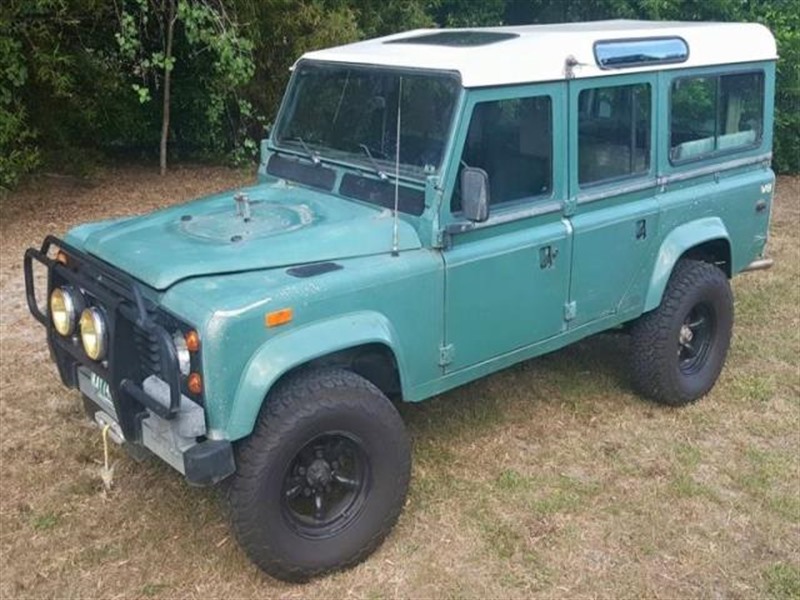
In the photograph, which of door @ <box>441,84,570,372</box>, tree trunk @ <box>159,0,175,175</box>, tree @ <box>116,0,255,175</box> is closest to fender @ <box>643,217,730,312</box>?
door @ <box>441,84,570,372</box>

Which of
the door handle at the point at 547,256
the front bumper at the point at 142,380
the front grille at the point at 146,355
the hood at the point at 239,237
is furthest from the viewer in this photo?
the door handle at the point at 547,256

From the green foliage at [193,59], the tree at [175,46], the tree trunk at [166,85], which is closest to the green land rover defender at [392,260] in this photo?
the tree at [175,46]

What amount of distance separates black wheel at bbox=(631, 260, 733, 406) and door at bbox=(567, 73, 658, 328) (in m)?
0.23

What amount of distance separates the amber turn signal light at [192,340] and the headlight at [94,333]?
1.25 ft

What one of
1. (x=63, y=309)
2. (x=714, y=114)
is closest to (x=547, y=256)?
(x=714, y=114)

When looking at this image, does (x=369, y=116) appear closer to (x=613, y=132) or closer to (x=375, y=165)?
(x=375, y=165)

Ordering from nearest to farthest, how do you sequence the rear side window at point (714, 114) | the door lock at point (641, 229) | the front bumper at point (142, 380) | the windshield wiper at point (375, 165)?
1. the front bumper at point (142, 380)
2. the windshield wiper at point (375, 165)
3. the door lock at point (641, 229)
4. the rear side window at point (714, 114)

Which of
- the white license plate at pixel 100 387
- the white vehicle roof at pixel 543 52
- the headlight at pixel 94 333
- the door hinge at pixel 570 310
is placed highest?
the white vehicle roof at pixel 543 52

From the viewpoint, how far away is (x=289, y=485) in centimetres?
318

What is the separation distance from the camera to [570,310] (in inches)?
157

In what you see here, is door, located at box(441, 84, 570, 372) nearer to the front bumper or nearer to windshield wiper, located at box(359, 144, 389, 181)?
windshield wiper, located at box(359, 144, 389, 181)

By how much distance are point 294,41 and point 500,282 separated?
615 cm

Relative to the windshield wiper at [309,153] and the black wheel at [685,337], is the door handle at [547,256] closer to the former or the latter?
the black wheel at [685,337]

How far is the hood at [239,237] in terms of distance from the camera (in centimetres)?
314
